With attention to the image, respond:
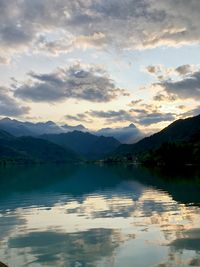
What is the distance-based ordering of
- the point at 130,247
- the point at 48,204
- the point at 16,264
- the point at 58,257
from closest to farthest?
the point at 16,264 → the point at 58,257 → the point at 130,247 → the point at 48,204

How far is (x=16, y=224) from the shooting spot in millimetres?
47875

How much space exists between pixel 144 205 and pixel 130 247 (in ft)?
98.0

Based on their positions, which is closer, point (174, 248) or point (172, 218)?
point (174, 248)

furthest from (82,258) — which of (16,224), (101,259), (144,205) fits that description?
(144,205)

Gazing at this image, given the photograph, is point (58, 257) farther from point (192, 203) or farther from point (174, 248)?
point (192, 203)

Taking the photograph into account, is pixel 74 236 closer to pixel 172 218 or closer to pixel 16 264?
Answer: pixel 16 264

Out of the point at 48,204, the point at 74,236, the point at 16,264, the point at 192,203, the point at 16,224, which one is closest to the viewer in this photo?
the point at 16,264

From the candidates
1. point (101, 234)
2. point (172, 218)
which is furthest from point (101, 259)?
point (172, 218)

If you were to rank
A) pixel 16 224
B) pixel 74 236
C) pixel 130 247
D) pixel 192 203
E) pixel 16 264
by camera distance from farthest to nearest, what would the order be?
1. pixel 192 203
2. pixel 16 224
3. pixel 74 236
4. pixel 130 247
5. pixel 16 264

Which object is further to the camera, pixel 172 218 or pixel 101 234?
pixel 172 218

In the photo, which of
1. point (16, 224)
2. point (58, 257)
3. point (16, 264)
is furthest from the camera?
point (16, 224)

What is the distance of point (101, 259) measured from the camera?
99.8ft

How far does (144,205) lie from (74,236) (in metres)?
25.6

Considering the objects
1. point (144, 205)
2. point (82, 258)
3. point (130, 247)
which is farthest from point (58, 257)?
point (144, 205)
